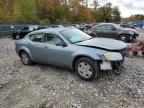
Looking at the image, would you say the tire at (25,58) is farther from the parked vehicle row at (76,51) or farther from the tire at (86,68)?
the tire at (86,68)

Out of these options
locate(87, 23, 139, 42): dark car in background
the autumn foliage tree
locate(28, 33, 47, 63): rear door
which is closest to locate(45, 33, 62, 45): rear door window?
locate(28, 33, 47, 63): rear door

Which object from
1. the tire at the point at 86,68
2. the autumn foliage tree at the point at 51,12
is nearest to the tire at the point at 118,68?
the tire at the point at 86,68

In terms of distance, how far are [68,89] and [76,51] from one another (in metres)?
1.16

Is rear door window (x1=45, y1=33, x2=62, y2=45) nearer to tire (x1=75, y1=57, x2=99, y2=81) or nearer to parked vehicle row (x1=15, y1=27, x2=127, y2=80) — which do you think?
parked vehicle row (x1=15, y1=27, x2=127, y2=80)

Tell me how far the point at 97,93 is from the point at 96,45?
1.45 meters

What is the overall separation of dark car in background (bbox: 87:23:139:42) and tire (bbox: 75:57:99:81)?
925cm

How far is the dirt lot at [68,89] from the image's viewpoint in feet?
18.2

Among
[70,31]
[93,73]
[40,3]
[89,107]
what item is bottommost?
[89,107]

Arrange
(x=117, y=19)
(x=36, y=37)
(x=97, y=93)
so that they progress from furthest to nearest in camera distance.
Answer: (x=117, y=19) < (x=36, y=37) < (x=97, y=93)

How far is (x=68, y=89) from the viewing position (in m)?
6.37

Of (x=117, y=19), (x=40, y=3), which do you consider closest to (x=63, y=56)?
(x=40, y=3)

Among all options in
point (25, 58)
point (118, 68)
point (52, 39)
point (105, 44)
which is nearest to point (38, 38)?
point (52, 39)

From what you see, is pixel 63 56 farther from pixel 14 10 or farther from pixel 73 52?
pixel 14 10

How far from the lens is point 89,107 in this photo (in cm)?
534
